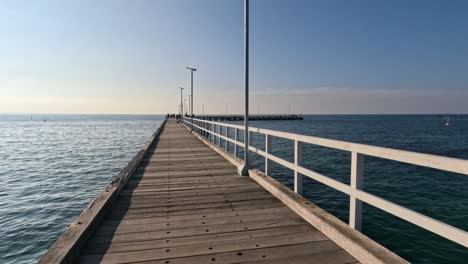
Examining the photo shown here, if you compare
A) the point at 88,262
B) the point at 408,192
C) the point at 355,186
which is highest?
the point at 355,186

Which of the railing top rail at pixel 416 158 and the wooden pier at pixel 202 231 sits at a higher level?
the railing top rail at pixel 416 158

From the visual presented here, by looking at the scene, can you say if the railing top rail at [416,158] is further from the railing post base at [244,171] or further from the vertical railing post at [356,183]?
the railing post base at [244,171]

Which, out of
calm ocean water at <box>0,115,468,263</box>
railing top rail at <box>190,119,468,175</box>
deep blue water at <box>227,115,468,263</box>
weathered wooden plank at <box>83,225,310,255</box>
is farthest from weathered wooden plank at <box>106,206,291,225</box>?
deep blue water at <box>227,115,468,263</box>

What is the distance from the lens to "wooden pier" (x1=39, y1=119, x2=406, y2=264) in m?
2.65

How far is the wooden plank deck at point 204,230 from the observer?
2707 millimetres

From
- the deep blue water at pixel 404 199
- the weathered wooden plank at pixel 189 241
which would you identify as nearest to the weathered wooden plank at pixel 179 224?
the weathered wooden plank at pixel 189 241

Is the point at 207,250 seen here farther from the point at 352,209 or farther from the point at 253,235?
the point at 352,209

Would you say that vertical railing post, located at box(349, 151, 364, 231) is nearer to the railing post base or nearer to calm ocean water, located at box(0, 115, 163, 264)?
the railing post base

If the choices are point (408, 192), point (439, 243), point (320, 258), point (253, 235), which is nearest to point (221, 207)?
point (253, 235)

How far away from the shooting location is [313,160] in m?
17.6

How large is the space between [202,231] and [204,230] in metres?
0.04

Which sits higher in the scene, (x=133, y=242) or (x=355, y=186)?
(x=355, y=186)

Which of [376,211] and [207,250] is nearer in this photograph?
[207,250]

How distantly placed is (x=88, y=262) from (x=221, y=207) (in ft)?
6.41
